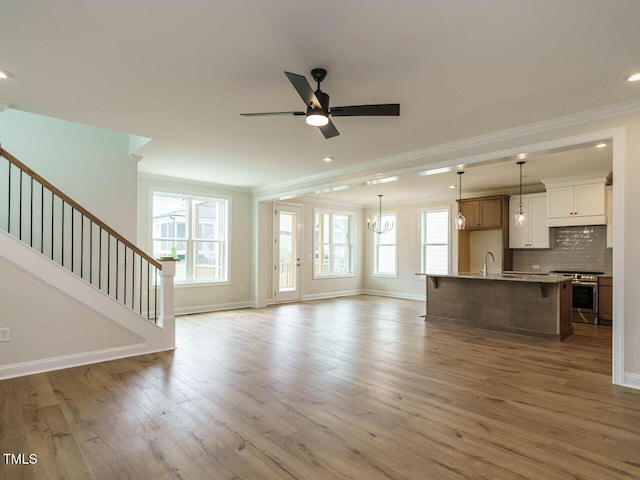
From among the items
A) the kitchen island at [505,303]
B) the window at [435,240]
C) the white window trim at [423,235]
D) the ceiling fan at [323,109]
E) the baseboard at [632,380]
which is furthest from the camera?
the window at [435,240]

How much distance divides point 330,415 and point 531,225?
636 centimetres

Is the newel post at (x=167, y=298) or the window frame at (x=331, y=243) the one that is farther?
the window frame at (x=331, y=243)

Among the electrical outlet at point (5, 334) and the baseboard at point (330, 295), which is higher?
the electrical outlet at point (5, 334)

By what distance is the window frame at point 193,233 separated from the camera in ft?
22.5

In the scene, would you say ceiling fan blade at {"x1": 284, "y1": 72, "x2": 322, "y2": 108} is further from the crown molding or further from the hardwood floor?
the crown molding

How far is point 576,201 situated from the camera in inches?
258

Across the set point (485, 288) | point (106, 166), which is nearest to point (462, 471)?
point (485, 288)

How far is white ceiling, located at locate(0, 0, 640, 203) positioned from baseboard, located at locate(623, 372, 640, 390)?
2568 millimetres

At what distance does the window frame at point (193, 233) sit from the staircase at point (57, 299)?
186 centimetres

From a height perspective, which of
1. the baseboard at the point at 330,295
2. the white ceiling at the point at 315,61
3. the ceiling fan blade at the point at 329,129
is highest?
the white ceiling at the point at 315,61

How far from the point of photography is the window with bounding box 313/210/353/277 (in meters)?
9.76

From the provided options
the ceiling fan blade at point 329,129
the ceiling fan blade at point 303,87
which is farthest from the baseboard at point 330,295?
the ceiling fan blade at point 303,87

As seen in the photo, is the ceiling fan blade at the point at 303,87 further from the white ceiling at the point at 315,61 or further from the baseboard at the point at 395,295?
the baseboard at the point at 395,295

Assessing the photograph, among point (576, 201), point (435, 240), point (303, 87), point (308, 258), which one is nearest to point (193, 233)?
point (308, 258)
